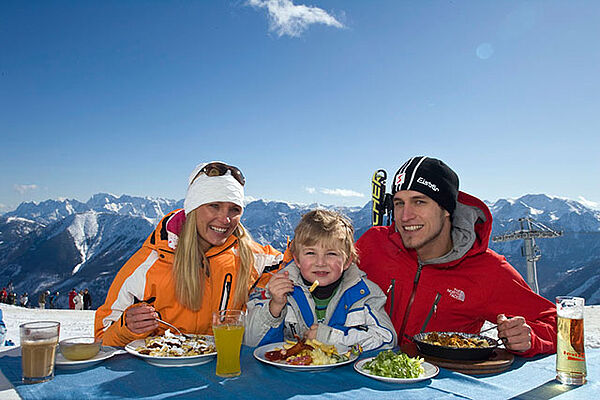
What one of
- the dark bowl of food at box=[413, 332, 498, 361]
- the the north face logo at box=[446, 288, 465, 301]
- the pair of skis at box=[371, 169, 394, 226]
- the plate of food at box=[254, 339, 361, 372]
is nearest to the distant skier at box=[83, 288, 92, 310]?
the pair of skis at box=[371, 169, 394, 226]

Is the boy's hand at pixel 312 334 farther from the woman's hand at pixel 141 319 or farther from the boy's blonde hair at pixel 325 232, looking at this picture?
the woman's hand at pixel 141 319

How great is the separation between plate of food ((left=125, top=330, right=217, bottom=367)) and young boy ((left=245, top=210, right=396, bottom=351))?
42 cm

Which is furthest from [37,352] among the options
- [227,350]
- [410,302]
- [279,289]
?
[410,302]

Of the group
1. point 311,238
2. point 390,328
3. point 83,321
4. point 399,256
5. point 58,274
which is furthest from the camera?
point 58,274

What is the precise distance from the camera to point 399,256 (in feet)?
11.4

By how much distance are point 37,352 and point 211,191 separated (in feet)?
5.97

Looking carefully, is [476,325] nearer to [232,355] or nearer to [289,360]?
[289,360]

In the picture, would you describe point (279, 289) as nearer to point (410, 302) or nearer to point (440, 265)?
point (410, 302)

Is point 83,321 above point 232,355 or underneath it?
underneath

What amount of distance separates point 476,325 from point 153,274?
2.66 meters

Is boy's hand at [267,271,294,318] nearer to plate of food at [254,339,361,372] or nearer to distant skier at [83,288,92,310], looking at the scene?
plate of food at [254,339,361,372]

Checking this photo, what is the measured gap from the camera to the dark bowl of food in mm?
2209

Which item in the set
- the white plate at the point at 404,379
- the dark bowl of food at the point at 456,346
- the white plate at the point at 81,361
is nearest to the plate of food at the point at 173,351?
the white plate at the point at 81,361

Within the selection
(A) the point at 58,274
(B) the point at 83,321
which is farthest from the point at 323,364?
(A) the point at 58,274
